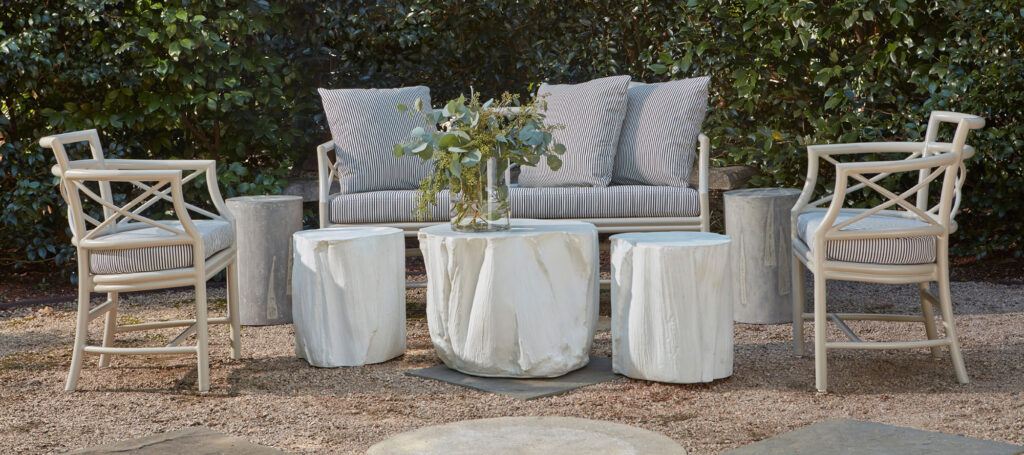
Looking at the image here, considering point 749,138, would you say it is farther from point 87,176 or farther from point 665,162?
point 87,176

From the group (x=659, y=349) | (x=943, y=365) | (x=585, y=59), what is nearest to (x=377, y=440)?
(x=659, y=349)

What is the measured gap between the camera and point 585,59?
21.4 ft

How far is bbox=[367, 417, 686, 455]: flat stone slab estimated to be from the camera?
2.61 meters

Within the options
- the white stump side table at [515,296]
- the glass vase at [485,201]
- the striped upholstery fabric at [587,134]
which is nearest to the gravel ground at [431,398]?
the white stump side table at [515,296]

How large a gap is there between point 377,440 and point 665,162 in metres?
2.23

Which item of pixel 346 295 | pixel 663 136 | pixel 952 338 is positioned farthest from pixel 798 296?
pixel 346 295

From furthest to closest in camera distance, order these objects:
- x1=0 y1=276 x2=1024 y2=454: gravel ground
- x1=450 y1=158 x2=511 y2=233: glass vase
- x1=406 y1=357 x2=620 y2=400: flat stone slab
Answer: x1=450 y1=158 x2=511 y2=233: glass vase, x1=406 y1=357 x2=620 y2=400: flat stone slab, x1=0 y1=276 x2=1024 y2=454: gravel ground

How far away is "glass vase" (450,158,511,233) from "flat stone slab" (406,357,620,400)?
1.57 feet

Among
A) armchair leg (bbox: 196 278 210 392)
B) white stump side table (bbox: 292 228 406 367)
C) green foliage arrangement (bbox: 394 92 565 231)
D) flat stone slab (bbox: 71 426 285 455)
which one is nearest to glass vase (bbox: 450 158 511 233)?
green foliage arrangement (bbox: 394 92 565 231)

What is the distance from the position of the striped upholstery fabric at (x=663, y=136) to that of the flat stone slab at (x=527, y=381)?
3.91 feet

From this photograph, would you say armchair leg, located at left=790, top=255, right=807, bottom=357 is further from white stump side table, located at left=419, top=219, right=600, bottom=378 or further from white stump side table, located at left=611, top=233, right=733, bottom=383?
white stump side table, located at left=419, top=219, right=600, bottom=378

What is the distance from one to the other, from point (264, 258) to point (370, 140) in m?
0.68

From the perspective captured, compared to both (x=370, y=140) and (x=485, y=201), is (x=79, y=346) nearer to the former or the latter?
(x=485, y=201)

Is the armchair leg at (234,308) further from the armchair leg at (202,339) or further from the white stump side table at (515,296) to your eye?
the white stump side table at (515,296)
